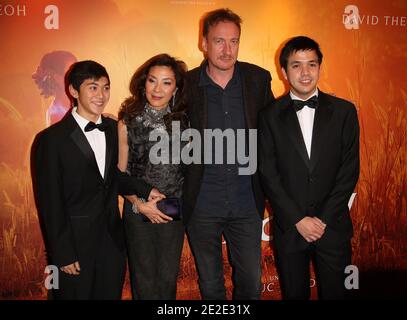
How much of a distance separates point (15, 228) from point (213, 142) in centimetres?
178

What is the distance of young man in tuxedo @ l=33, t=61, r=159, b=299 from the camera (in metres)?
2.26

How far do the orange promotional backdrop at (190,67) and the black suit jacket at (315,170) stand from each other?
1.04 m

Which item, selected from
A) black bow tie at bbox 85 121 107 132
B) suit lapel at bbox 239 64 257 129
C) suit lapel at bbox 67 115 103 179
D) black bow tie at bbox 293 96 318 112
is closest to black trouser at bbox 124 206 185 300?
suit lapel at bbox 67 115 103 179

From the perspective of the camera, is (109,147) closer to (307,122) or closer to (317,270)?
(307,122)

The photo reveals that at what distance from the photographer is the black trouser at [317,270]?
238 cm

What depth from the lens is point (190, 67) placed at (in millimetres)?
3258

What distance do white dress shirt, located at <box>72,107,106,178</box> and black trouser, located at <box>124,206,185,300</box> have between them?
1.16 feet

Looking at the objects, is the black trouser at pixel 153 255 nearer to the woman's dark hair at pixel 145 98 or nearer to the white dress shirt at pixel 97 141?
the white dress shirt at pixel 97 141

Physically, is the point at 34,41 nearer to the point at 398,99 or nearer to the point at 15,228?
the point at 15,228

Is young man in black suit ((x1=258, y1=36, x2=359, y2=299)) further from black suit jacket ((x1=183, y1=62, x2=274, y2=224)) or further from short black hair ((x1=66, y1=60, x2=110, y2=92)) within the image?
short black hair ((x1=66, y1=60, x2=110, y2=92))

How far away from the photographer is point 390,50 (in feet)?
11.3

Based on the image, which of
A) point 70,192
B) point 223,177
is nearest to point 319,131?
point 223,177

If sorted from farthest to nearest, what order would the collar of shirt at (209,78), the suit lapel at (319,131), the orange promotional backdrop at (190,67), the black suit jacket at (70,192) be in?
the orange promotional backdrop at (190,67)
the collar of shirt at (209,78)
the suit lapel at (319,131)
the black suit jacket at (70,192)

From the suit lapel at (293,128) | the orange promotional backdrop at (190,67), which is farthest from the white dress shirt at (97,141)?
the suit lapel at (293,128)
